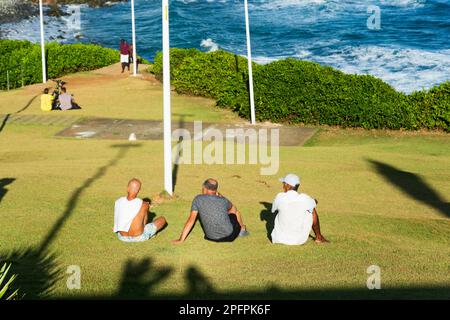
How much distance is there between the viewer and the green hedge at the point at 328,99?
28781 mm

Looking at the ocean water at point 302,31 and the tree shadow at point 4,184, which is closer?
the tree shadow at point 4,184

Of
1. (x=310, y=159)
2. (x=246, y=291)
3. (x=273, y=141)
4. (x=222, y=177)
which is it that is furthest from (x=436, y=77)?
(x=246, y=291)

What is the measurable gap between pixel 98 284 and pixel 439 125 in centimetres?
2040

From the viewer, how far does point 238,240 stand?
13.2 meters

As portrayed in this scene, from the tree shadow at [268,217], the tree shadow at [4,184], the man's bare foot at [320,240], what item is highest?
the man's bare foot at [320,240]

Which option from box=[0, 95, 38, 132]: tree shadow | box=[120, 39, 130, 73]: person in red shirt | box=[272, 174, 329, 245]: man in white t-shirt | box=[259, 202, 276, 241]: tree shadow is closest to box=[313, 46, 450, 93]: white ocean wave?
box=[120, 39, 130, 73]: person in red shirt

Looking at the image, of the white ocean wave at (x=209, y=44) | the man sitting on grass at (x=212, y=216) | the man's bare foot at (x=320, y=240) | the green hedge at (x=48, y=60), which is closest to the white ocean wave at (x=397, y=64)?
the white ocean wave at (x=209, y=44)

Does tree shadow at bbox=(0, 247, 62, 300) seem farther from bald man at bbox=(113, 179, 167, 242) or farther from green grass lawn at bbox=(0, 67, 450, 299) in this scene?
bald man at bbox=(113, 179, 167, 242)

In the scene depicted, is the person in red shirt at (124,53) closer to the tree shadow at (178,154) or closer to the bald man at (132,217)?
the tree shadow at (178,154)

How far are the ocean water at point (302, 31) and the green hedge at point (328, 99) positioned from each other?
24.5 meters

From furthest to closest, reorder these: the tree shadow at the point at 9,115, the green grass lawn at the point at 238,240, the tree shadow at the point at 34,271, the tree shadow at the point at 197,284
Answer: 1. the tree shadow at the point at 9,115
2. the green grass lawn at the point at 238,240
3. the tree shadow at the point at 34,271
4. the tree shadow at the point at 197,284

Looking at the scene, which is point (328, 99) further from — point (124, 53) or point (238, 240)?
point (238, 240)

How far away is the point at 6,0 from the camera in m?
87.3

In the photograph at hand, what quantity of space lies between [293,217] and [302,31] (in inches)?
2774
